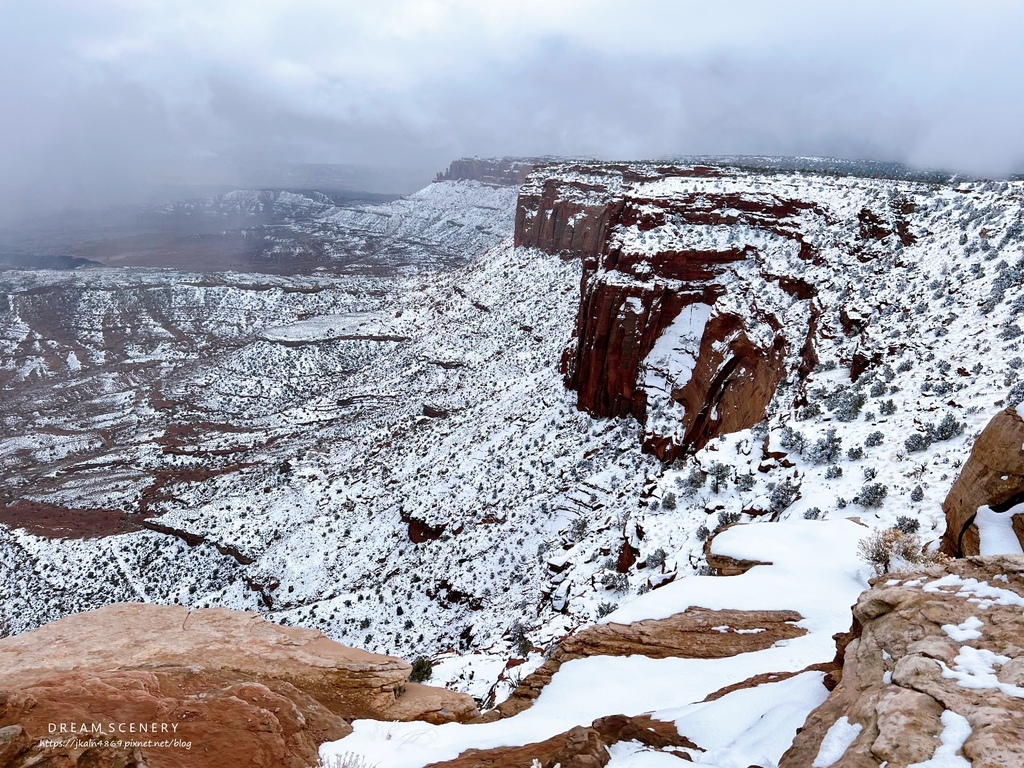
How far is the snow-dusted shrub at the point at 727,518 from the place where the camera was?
12945 mm

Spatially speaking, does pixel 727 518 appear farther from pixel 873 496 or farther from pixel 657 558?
pixel 873 496

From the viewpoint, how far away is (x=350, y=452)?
43438mm

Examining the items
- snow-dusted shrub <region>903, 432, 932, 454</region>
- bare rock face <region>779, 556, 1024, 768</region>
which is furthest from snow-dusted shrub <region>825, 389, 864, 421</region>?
bare rock face <region>779, 556, 1024, 768</region>

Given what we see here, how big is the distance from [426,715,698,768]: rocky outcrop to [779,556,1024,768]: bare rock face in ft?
5.97

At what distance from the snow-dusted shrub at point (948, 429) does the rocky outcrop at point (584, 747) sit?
10.7m

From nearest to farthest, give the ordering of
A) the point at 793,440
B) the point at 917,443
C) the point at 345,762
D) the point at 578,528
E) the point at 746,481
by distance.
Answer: the point at 345,762 < the point at 917,443 < the point at 746,481 < the point at 793,440 < the point at 578,528

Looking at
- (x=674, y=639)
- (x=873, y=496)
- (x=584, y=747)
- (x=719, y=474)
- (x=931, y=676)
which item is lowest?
(x=674, y=639)

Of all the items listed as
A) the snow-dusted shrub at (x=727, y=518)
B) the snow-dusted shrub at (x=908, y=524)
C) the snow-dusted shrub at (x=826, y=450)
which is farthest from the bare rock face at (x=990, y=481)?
the snow-dusted shrub at (x=826, y=450)

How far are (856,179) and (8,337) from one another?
112047mm

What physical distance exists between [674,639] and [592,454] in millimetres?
19843

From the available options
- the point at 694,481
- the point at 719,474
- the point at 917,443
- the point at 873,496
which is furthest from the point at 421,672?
the point at 917,443

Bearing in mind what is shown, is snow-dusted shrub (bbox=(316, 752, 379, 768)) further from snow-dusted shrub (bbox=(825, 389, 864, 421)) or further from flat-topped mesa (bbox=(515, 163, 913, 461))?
flat-topped mesa (bbox=(515, 163, 913, 461))

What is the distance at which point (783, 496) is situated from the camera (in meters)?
12.9

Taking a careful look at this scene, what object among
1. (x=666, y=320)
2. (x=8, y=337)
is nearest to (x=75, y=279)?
(x=8, y=337)
